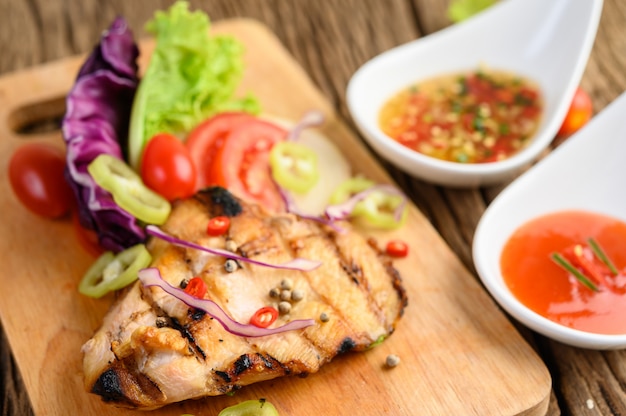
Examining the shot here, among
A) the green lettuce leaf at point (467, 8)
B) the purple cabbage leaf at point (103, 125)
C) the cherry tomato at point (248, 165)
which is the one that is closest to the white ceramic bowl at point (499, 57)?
the green lettuce leaf at point (467, 8)

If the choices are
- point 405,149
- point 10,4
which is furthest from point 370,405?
point 10,4

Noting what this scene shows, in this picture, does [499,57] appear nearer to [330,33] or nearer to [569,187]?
[569,187]

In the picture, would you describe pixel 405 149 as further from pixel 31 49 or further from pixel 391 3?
pixel 31 49

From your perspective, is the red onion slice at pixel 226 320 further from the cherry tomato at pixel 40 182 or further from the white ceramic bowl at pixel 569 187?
the cherry tomato at pixel 40 182

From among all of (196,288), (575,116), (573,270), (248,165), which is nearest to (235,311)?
(196,288)

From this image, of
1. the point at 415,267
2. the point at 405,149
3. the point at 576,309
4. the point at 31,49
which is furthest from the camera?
the point at 31,49

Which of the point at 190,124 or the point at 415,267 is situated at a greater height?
the point at 190,124

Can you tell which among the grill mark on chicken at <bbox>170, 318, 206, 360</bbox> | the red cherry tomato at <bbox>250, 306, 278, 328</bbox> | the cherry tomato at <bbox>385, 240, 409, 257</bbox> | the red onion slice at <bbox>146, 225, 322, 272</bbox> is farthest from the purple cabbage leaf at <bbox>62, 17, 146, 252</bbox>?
the cherry tomato at <bbox>385, 240, 409, 257</bbox>
